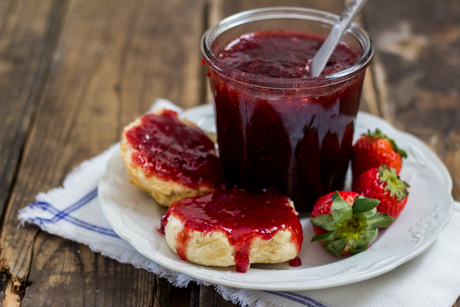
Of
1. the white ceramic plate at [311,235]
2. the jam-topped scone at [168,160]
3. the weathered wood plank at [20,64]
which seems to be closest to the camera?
the white ceramic plate at [311,235]

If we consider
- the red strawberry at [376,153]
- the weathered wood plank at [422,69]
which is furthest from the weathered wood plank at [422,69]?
the red strawberry at [376,153]

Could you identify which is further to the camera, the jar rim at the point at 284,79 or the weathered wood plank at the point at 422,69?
the weathered wood plank at the point at 422,69

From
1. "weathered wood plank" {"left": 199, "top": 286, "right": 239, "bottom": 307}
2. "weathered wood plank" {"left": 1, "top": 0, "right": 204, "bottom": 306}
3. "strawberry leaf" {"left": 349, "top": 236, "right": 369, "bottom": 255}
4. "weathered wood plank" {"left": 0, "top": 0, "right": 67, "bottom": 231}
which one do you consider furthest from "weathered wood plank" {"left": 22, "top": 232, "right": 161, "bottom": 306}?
"strawberry leaf" {"left": 349, "top": 236, "right": 369, "bottom": 255}

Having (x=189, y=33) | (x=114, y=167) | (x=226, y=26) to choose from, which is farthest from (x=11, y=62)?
(x=226, y=26)

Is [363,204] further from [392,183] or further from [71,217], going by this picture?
[71,217]

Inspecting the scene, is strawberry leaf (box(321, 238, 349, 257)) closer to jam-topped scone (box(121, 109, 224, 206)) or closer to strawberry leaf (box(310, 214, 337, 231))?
strawberry leaf (box(310, 214, 337, 231))

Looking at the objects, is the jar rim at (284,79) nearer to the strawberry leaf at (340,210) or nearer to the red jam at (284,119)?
the red jam at (284,119)

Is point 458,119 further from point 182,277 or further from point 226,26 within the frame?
point 182,277
